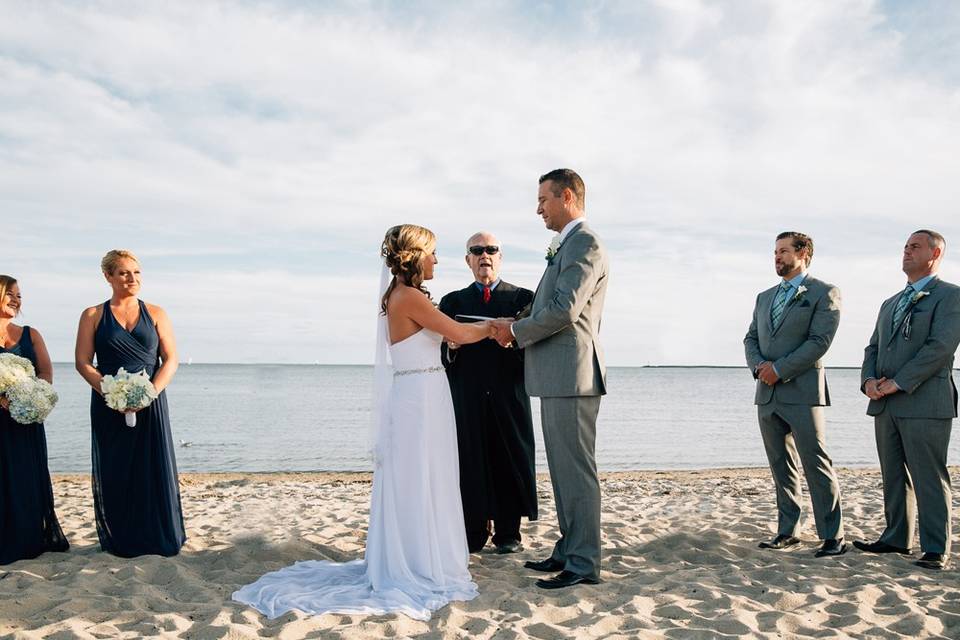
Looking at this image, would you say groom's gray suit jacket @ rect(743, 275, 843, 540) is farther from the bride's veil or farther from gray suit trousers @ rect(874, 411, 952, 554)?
the bride's veil

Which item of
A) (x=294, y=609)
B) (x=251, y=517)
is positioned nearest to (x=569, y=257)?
(x=294, y=609)

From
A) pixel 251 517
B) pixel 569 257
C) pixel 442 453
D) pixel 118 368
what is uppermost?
pixel 569 257

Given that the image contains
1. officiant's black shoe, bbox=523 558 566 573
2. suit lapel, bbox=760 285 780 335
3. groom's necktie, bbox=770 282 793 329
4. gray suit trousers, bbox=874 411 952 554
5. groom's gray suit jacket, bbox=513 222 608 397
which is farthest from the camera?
suit lapel, bbox=760 285 780 335

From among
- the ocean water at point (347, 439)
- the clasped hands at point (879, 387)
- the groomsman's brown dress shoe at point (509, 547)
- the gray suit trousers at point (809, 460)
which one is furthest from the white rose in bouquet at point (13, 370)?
the ocean water at point (347, 439)

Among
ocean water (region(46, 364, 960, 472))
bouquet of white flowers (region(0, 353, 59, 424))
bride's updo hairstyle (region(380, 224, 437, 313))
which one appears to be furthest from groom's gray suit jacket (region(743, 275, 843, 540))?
ocean water (region(46, 364, 960, 472))

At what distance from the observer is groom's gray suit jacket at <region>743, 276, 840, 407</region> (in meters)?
5.64

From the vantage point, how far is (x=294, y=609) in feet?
13.9

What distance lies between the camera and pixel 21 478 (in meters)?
5.68

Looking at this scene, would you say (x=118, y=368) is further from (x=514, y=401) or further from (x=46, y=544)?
(x=514, y=401)

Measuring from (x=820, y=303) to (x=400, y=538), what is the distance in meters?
3.40

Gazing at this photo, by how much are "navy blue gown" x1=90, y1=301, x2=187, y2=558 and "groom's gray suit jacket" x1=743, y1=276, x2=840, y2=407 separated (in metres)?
4.47

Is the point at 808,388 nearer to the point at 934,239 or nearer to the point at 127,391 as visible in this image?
the point at 934,239

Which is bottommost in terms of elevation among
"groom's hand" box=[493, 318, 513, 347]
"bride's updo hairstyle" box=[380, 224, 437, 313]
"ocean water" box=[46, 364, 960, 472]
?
"ocean water" box=[46, 364, 960, 472]

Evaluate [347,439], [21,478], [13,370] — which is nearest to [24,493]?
[21,478]
